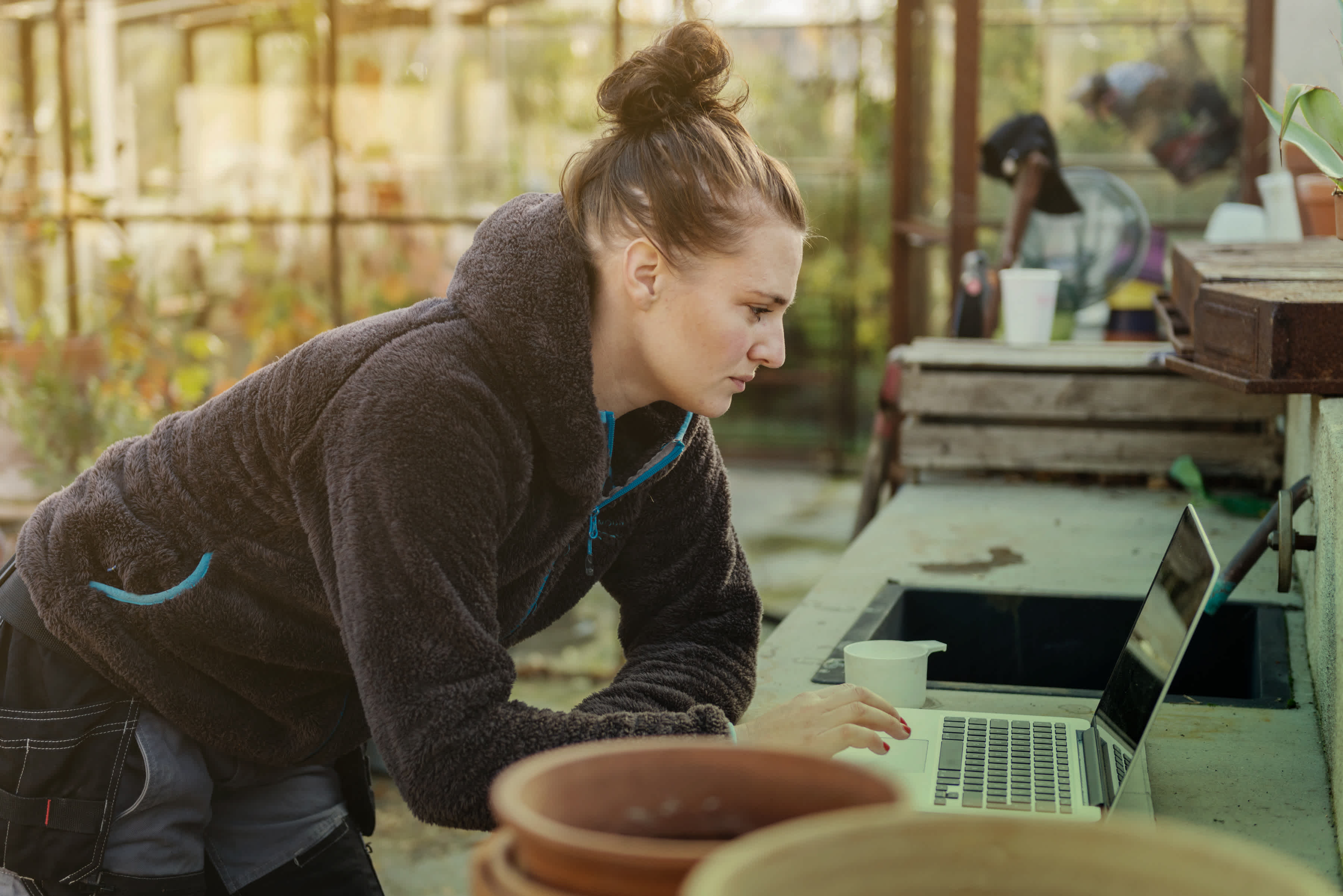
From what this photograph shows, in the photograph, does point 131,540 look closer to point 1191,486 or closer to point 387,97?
point 1191,486

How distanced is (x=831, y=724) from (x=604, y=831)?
630mm

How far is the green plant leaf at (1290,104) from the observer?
1524 millimetres

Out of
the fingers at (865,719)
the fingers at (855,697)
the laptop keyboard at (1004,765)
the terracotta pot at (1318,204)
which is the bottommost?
the laptop keyboard at (1004,765)

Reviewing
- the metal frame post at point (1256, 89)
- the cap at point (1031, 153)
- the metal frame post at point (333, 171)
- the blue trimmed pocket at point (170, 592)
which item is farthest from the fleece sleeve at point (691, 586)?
the metal frame post at point (333, 171)

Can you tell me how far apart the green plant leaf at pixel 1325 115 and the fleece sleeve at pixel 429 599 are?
1050 millimetres

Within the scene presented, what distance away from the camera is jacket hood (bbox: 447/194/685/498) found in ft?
4.22

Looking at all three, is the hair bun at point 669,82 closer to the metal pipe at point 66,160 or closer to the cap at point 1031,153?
the cap at point 1031,153

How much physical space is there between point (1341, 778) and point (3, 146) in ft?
21.5

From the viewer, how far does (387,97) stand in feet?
22.4

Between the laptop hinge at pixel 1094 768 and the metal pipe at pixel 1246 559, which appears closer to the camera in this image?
the laptop hinge at pixel 1094 768

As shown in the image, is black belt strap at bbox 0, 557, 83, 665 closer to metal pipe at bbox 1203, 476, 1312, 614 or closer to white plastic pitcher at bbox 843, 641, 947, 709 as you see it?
white plastic pitcher at bbox 843, 641, 947, 709

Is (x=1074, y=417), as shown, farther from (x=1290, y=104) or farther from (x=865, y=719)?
(x=865, y=719)

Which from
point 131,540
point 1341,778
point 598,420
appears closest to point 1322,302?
point 1341,778

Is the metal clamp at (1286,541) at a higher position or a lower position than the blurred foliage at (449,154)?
lower
